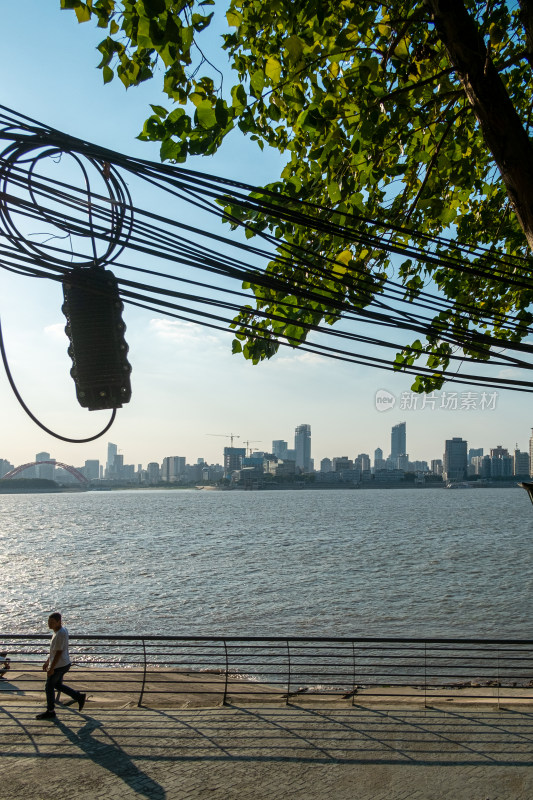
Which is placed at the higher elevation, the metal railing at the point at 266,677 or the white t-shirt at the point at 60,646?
the white t-shirt at the point at 60,646

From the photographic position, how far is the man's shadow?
316 inches

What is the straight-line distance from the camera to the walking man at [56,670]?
10.5 meters

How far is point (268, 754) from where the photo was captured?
901cm

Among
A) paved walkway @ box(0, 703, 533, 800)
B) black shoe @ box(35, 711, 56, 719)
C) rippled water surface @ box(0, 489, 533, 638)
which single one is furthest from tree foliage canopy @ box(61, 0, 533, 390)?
rippled water surface @ box(0, 489, 533, 638)

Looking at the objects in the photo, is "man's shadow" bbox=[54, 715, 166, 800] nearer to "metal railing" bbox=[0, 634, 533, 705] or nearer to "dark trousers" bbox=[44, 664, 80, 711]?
"dark trousers" bbox=[44, 664, 80, 711]

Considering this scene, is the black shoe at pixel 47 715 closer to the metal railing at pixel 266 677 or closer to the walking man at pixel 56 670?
the walking man at pixel 56 670

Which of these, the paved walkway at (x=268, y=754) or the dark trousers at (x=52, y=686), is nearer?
the paved walkway at (x=268, y=754)

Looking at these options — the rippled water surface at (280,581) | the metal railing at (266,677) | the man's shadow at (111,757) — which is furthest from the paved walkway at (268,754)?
the rippled water surface at (280,581)

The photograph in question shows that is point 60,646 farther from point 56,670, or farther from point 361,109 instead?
point 361,109

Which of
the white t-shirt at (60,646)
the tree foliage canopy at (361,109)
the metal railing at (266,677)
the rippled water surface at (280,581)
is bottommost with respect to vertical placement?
the rippled water surface at (280,581)

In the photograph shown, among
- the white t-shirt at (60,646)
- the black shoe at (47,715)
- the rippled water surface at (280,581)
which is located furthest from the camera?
the rippled water surface at (280,581)

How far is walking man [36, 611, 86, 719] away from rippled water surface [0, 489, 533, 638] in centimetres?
2050

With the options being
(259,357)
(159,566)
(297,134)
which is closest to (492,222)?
(297,134)

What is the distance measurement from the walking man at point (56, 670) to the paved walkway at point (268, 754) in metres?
0.23
